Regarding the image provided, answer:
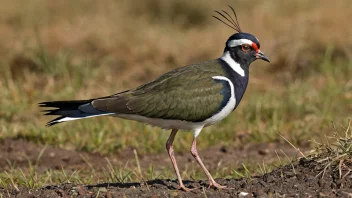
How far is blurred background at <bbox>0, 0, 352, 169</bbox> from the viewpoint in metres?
7.73

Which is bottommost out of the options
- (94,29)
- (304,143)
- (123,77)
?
(304,143)

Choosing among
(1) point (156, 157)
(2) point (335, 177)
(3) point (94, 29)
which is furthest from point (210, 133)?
(3) point (94, 29)

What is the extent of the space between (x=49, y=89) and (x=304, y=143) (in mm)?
3412

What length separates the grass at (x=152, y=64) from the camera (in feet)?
25.1

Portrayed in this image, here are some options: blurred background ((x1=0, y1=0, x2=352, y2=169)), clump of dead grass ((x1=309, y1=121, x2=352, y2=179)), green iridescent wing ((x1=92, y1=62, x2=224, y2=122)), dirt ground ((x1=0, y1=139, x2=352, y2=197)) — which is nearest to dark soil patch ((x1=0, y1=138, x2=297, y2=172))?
blurred background ((x1=0, y1=0, x2=352, y2=169))

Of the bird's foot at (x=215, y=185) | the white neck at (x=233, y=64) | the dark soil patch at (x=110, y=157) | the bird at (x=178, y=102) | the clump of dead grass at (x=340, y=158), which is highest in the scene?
the white neck at (x=233, y=64)

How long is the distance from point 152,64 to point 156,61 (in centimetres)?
11

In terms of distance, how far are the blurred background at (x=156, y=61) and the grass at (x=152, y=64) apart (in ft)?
0.05

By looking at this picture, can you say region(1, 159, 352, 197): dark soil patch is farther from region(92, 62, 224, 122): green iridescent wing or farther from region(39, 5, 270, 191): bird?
region(92, 62, 224, 122): green iridescent wing

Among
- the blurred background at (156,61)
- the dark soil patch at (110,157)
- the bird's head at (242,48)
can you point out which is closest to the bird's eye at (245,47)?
the bird's head at (242,48)

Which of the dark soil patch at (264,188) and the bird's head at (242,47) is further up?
the bird's head at (242,47)

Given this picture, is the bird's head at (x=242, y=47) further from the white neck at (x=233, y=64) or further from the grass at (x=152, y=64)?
the grass at (x=152, y=64)

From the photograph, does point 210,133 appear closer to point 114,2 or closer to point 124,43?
point 124,43

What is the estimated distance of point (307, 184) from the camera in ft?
16.0
